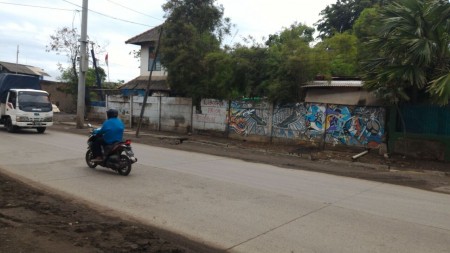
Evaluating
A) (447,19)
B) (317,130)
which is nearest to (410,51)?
(447,19)

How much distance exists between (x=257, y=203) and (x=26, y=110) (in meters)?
15.7

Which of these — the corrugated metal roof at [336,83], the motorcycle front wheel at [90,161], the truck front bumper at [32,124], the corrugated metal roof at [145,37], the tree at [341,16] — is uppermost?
the tree at [341,16]

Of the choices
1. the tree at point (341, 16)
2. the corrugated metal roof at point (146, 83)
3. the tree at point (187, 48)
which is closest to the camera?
the tree at point (187, 48)

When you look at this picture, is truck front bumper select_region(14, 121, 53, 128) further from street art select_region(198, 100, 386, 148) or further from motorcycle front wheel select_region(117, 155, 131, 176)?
motorcycle front wheel select_region(117, 155, 131, 176)

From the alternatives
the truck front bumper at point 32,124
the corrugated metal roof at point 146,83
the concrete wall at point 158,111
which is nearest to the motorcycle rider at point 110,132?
the truck front bumper at point 32,124

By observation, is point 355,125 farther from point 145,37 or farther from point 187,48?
point 145,37

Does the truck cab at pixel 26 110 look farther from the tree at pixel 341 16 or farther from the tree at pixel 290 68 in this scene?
the tree at pixel 341 16

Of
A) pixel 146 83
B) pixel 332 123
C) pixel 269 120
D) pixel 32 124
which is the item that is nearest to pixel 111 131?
pixel 332 123

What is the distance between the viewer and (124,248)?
202 inches

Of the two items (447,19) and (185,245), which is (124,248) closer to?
(185,245)

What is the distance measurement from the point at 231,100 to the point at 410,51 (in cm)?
920

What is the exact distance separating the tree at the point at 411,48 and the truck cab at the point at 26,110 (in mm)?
14897

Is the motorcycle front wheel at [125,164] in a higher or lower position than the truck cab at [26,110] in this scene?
lower

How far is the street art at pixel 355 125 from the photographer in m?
16.4
